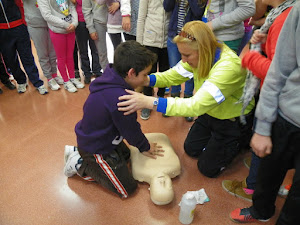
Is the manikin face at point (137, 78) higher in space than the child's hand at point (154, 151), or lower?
higher

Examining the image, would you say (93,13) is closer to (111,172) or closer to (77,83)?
(77,83)

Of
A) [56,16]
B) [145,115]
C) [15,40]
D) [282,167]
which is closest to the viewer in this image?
[282,167]

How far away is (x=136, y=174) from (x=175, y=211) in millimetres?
352

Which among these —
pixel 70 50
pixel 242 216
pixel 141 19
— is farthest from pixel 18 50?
pixel 242 216

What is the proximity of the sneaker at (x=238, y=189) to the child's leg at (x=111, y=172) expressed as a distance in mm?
638

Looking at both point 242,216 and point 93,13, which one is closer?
point 242,216

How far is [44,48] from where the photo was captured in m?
2.71

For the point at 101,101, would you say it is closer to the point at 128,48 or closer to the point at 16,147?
the point at 128,48

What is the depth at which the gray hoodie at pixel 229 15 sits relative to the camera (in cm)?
168

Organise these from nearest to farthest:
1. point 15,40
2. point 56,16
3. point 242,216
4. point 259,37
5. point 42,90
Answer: point 259,37
point 242,216
point 56,16
point 15,40
point 42,90

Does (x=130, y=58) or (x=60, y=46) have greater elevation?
(x=130, y=58)

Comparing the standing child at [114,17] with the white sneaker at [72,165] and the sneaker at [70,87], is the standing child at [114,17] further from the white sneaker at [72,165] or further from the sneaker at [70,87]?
the white sneaker at [72,165]

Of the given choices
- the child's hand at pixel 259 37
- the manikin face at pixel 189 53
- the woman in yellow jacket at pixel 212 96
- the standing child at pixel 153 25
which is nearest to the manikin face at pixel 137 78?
the woman in yellow jacket at pixel 212 96

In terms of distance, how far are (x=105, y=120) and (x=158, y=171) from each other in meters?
0.53
